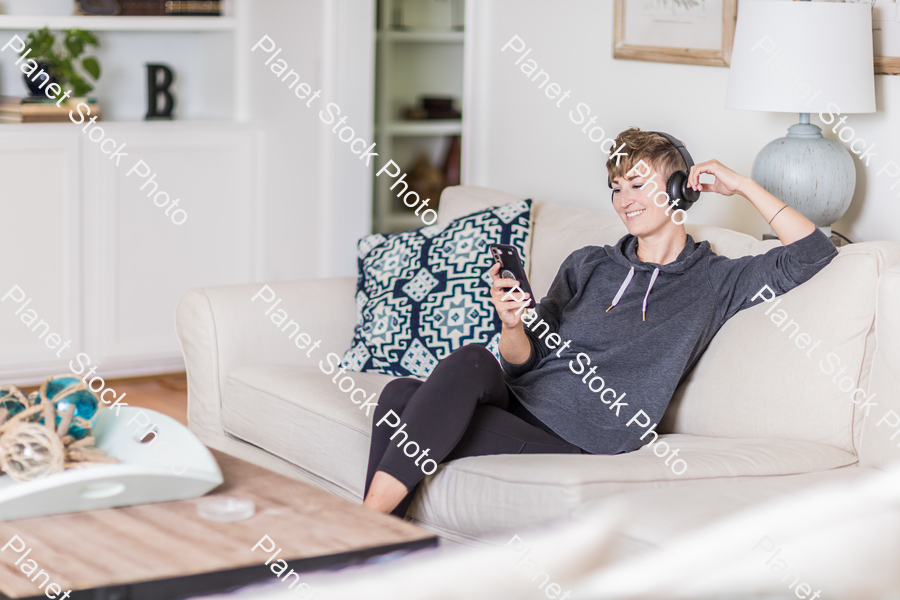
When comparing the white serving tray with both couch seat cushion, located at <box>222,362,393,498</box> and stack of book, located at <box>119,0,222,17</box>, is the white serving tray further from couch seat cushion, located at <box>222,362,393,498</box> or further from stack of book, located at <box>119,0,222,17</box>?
stack of book, located at <box>119,0,222,17</box>

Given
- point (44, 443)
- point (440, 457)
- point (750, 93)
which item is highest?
point (750, 93)

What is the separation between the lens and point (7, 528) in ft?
4.58

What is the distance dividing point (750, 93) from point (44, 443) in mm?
1551

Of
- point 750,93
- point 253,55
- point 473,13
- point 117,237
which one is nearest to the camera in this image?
point 750,93

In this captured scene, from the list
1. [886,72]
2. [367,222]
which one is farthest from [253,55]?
[886,72]

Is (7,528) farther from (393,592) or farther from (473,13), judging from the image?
(473,13)

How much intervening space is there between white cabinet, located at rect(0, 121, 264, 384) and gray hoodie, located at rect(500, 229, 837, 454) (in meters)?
2.25

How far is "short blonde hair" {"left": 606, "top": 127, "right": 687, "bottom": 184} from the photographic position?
2.08 metres

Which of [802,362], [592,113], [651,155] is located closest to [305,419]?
[651,155]

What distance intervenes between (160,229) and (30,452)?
2.66 m

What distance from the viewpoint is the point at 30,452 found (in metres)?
1.48

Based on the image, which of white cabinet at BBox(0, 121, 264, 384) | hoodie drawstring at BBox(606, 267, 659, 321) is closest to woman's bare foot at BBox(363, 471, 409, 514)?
hoodie drawstring at BBox(606, 267, 659, 321)

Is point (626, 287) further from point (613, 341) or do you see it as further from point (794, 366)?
point (794, 366)

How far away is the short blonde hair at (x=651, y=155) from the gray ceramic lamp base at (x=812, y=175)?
0.26 metres
